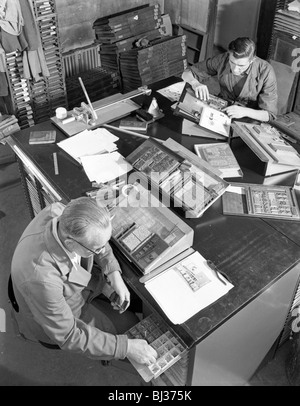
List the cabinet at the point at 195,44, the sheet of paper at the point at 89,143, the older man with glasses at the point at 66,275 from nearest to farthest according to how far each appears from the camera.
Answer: the older man with glasses at the point at 66,275 → the sheet of paper at the point at 89,143 → the cabinet at the point at 195,44

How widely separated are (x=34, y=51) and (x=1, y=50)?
0.29 meters

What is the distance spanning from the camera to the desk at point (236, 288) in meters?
1.88

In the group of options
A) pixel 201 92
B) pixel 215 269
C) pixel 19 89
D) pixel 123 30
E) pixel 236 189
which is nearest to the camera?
pixel 215 269

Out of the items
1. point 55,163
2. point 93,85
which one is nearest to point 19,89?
point 93,85

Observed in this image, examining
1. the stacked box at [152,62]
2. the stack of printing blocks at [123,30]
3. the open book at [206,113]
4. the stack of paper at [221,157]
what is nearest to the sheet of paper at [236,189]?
the stack of paper at [221,157]

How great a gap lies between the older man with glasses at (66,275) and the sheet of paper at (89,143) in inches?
29.1

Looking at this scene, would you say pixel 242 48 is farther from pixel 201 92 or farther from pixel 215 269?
pixel 215 269

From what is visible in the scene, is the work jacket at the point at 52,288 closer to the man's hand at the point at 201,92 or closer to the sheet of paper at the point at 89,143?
the sheet of paper at the point at 89,143

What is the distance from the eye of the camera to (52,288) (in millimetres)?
1751

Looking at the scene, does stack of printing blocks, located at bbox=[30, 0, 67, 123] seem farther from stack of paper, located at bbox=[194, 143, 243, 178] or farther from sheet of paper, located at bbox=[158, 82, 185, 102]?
stack of paper, located at bbox=[194, 143, 243, 178]

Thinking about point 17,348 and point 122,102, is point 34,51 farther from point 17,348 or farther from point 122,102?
point 17,348

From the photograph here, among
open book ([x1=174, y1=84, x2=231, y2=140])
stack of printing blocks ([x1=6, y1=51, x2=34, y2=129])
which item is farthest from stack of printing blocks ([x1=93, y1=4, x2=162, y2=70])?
open book ([x1=174, y1=84, x2=231, y2=140])

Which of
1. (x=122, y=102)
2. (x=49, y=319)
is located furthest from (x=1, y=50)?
(x=49, y=319)

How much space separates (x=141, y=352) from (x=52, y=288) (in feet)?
1.55
